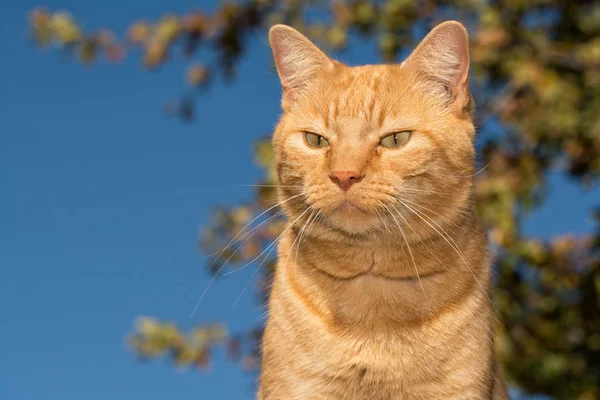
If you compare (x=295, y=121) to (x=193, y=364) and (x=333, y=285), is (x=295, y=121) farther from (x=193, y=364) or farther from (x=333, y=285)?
(x=193, y=364)

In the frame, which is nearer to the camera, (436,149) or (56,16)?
(436,149)

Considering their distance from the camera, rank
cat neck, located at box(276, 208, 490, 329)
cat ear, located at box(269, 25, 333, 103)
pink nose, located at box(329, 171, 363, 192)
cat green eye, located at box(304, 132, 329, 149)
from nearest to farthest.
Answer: pink nose, located at box(329, 171, 363, 192), cat neck, located at box(276, 208, 490, 329), cat green eye, located at box(304, 132, 329, 149), cat ear, located at box(269, 25, 333, 103)

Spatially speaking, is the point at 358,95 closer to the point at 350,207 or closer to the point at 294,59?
the point at 294,59

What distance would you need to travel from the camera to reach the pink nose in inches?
105

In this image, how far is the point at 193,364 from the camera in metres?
6.17

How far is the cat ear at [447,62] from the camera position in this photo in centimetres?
290

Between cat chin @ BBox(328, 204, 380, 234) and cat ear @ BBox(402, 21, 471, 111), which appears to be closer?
cat chin @ BBox(328, 204, 380, 234)

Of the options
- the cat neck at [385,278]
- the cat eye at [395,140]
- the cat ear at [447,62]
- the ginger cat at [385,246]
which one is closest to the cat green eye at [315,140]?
the ginger cat at [385,246]

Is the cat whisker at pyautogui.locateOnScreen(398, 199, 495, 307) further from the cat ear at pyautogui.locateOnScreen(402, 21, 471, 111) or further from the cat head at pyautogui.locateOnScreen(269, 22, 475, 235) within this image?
the cat ear at pyautogui.locateOnScreen(402, 21, 471, 111)

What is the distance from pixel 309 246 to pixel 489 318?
28.4 inches

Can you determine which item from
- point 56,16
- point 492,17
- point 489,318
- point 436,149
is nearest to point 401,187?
point 436,149

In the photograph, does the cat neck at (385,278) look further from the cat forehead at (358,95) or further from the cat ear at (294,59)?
the cat ear at (294,59)

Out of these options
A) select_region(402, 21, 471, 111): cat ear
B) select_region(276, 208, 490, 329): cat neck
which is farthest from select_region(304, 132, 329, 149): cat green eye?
select_region(402, 21, 471, 111): cat ear

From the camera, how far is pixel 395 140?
9.34 ft
